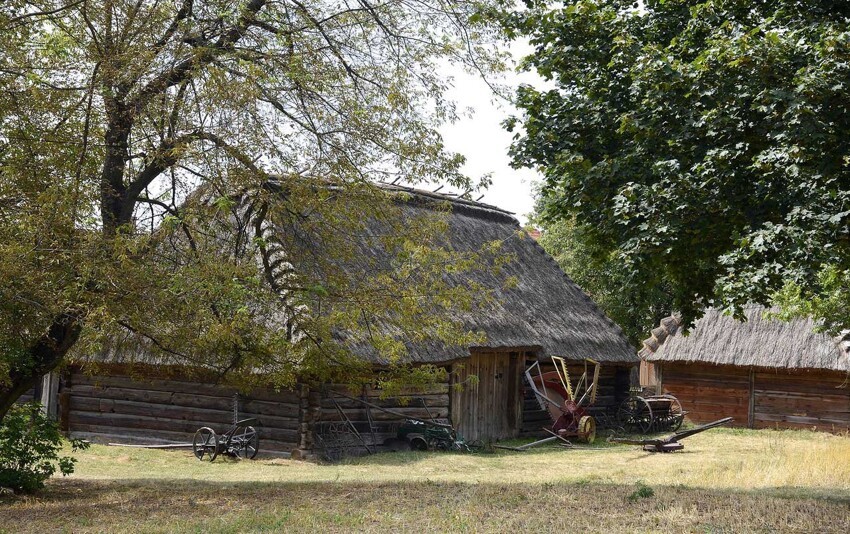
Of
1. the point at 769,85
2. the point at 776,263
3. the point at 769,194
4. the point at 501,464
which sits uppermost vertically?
the point at 769,85

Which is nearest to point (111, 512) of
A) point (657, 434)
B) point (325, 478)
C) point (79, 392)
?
point (325, 478)

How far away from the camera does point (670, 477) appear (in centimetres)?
1333

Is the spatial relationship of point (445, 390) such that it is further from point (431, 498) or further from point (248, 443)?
point (431, 498)

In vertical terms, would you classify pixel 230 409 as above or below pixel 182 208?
below

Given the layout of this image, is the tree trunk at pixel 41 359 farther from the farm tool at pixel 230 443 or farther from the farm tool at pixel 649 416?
the farm tool at pixel 649 416

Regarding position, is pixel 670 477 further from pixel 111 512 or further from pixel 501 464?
pixel 111 512

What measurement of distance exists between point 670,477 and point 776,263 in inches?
202

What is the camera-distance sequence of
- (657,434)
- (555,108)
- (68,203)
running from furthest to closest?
1. (657,434)
2. (555,108)
3. (68,203)

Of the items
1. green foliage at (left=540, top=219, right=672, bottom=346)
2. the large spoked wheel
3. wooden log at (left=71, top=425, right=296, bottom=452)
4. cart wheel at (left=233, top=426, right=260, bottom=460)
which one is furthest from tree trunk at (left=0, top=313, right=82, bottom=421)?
green foliage at (left=540, top=219, right=672, bottom=346)

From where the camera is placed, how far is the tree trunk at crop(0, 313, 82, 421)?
31.8 feet

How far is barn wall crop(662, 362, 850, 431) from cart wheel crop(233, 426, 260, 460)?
13.8 metres

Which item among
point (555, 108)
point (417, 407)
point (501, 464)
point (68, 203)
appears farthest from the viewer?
point (417, 407)

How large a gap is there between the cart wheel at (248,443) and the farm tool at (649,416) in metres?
9.81

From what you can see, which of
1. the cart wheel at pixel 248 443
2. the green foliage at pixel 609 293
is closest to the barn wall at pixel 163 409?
the cart wheel at pixel 248 443
